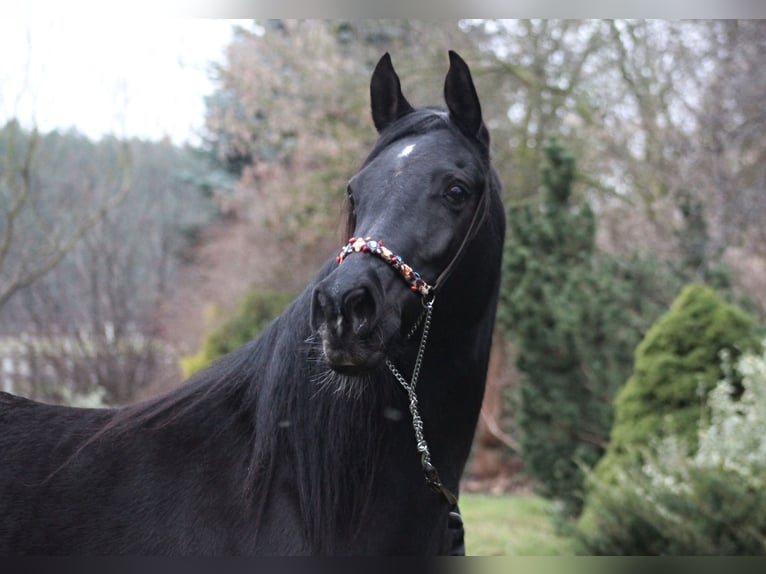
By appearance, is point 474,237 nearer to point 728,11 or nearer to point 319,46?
point 728,11

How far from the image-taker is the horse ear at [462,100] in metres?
2.36

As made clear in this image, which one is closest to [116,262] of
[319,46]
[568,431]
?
[319,46]

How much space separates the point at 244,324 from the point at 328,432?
9791 millimetres

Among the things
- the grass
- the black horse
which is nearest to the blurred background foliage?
the grass

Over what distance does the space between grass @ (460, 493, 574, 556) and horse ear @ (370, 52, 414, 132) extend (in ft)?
14.2

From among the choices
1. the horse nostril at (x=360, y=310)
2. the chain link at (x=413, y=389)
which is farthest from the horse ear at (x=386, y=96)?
the horse nostril at (x=360, y=310)

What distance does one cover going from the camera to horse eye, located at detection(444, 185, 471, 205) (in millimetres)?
2211

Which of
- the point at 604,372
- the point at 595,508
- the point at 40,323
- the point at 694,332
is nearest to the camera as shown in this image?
the point at 595,508

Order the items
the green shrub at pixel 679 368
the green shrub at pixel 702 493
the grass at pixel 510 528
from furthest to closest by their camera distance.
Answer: the grass at pixel 510 528 < the green shrub at pixel 679 368 < the green shrub at pixel 702 493

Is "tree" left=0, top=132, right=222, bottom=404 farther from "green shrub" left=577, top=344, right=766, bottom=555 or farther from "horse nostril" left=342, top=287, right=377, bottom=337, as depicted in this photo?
"horse nostril" left=342, top=287, right=377, bottom=337

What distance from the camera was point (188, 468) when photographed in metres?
2.19

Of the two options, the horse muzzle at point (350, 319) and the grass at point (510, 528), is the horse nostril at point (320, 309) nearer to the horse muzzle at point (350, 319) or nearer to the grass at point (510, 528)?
the horse muzzle at point (350, 319)

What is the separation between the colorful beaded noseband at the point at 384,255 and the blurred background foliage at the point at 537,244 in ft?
10.9

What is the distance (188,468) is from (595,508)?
3.98 meters
